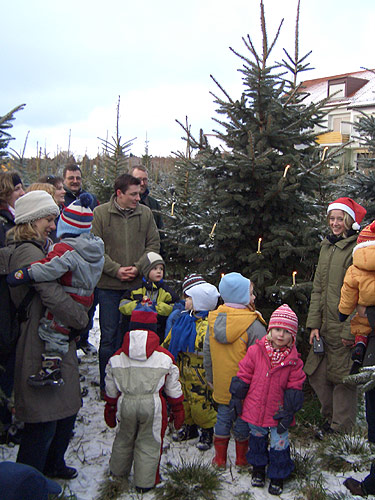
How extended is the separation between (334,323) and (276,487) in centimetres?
161

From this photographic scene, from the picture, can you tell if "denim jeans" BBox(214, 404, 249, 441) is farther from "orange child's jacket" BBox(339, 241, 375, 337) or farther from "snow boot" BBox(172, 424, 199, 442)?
"orange child's jacket" BBox(339, 241, 375, 337)

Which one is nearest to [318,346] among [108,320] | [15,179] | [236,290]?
[236,290]

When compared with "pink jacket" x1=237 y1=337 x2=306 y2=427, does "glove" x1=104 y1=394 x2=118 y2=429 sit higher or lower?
lower

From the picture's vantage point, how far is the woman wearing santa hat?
4.18 metres

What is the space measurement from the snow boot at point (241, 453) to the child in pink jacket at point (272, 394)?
0.72ft

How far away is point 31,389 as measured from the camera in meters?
3.01

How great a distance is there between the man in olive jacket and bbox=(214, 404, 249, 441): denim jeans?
1607mm

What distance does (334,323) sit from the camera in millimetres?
4230

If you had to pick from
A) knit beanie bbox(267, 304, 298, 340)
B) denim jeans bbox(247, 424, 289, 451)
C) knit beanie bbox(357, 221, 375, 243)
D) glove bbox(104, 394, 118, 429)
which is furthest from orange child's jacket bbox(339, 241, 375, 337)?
glove bbox(104, 394, 118, 429)

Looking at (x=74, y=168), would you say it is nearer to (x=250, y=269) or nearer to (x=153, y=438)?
(x=250, y=269)

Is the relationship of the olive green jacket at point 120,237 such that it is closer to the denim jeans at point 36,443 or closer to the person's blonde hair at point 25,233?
the person's blonde hair at point 25,233

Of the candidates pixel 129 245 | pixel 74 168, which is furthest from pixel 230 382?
pixel 74 168

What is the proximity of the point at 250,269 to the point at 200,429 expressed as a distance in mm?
1819

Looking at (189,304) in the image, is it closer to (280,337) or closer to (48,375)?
(280,337)
